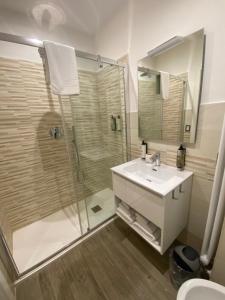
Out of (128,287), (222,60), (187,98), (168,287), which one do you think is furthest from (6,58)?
(168,287)

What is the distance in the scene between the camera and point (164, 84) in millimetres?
1378

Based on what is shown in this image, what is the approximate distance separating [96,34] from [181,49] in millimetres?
1427

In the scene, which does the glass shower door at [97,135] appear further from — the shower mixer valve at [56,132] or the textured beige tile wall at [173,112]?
the textured beige tile wall at [173,112]

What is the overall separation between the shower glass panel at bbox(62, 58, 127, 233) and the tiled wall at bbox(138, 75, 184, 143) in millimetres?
335

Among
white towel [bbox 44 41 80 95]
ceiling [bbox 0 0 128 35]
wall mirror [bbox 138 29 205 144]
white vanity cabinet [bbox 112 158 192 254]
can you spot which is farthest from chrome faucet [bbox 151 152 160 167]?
ceiling [bbox 0 0 128 35]

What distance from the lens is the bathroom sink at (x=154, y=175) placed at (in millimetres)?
1081

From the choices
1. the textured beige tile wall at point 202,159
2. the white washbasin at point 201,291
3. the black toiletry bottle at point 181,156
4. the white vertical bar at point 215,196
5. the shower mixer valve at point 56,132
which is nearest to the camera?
the white washbasin at point 201,291

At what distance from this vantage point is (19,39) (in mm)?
1026

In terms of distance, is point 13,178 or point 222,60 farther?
point 13,178

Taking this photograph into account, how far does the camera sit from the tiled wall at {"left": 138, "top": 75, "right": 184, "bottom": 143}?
130 cm

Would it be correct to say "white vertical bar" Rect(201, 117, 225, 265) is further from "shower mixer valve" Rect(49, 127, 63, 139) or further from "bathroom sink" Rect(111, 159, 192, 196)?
"shower mixer valve" Rect(49, 127, 63, 139)

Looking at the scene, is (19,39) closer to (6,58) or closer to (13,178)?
(6,58)

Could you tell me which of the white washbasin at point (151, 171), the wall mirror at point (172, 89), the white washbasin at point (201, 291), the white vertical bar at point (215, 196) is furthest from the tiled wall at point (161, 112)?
the white washbasin at point (201, 291)

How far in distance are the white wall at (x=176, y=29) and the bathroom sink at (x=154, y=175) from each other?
0.65m
